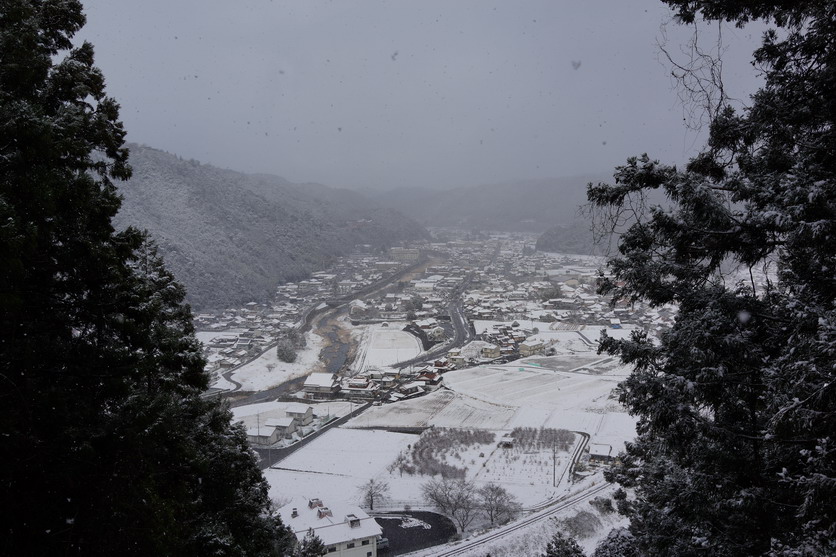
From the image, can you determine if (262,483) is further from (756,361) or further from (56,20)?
(756,361)

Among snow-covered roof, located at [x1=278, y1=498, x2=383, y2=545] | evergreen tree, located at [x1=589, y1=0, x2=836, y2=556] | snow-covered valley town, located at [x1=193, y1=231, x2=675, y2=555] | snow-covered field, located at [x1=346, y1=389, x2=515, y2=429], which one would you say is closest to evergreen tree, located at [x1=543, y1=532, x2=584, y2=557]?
evergreen tree, located at [x1=589, y1=0, x2=836, y2=556]

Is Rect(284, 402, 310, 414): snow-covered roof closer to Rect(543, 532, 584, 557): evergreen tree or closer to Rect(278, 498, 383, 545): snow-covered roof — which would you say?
Rect(278, 498, 383, 545): snow-covered roof

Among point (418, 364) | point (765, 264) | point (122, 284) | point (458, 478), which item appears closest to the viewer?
point (765, 264)

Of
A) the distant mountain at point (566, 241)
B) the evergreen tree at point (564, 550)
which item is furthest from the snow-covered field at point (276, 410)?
the distant mountain at point (566, 241)

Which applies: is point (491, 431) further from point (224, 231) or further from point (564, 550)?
point (224, 231)

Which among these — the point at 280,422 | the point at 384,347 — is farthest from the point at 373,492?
the point at 384,347

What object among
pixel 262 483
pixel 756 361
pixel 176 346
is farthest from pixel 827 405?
pixel 262 483

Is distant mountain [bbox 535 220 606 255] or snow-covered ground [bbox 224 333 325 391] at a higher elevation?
distant mountain [bbox 535 220 606 255]
